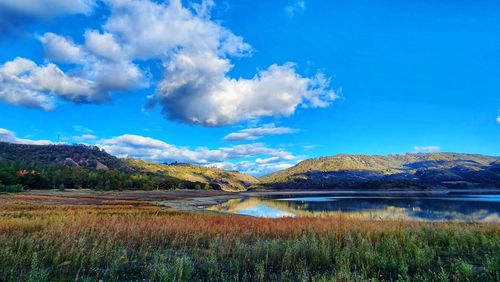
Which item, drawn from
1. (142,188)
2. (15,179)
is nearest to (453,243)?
(15,179)

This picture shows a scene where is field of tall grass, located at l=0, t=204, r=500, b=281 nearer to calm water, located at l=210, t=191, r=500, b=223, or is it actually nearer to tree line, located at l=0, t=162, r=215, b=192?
calm water, located at l=210, t=191, r=500, b=223

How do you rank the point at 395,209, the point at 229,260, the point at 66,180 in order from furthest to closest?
the point at 66,180 < the point at 395,209 < the point at 229,260

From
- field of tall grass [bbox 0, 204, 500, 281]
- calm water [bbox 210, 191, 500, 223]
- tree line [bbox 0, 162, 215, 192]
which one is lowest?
calm water [bbox 210, 191, 500, 223]

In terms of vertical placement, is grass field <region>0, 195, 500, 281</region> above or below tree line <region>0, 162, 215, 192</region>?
below

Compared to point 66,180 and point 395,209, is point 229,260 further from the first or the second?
point 66,180

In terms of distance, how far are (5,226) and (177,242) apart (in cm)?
737

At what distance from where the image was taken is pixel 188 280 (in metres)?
8.47

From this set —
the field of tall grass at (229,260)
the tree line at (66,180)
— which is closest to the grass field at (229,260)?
the field of tall grass at (229,260)

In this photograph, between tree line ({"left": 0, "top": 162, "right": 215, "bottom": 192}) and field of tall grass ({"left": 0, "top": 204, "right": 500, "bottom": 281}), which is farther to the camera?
tree line ({"left": 0, "top": 162, "right": 215, "bottom": 192})

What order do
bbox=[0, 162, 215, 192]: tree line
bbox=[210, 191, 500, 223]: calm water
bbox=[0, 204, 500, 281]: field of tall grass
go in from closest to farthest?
bbox=[0, 204, 500, 281]: field of tall grass → bbox=[210, 191, 500, 223]: calm water → bbox=[0, 162, 215, 192]: tree line

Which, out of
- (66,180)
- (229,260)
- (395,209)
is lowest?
(395,209)

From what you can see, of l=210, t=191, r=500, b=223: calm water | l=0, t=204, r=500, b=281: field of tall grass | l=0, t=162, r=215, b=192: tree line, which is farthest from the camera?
l=0, t=162, r=215, b=192: tree line

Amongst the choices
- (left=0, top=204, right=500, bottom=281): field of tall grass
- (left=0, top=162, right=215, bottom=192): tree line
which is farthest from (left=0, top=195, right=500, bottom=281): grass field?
(left=0, top=162, right=215, bottom=192): tree line

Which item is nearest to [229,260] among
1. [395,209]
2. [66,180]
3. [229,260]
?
[229,260]
